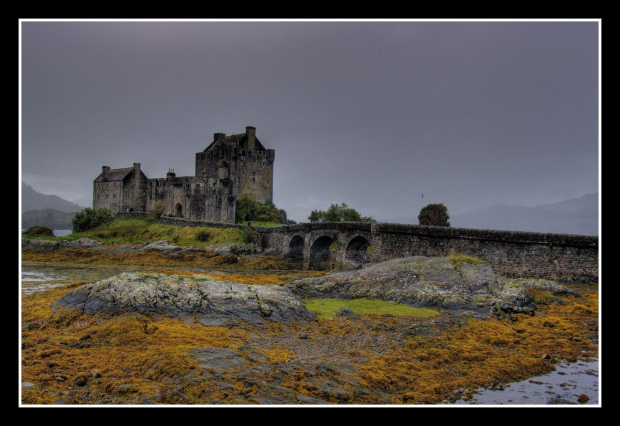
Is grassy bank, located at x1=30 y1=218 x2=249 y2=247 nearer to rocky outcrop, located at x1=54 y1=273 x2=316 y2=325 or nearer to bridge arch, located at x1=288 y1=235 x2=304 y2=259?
bridge arch, located at x1=288 y1=235 x2=304 y2=259

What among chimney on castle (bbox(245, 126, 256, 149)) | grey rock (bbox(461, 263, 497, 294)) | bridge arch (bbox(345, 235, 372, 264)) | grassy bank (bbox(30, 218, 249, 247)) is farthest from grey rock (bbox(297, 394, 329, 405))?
chimney on castle (bbox(245, 126, 256, 149))

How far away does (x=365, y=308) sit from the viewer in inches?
758

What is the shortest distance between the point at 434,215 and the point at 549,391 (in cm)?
4300

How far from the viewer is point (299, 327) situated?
15961mm

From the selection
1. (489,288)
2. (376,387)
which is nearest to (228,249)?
(489,288)

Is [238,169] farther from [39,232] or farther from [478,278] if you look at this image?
[478,278]

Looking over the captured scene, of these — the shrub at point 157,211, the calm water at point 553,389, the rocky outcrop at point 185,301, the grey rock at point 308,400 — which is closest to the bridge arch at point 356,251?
the rocky outcrop at point 185,301

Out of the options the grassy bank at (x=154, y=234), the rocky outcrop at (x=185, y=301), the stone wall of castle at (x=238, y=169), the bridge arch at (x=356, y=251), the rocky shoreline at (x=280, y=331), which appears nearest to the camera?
the rocky shoreline at (x=280, y=331)

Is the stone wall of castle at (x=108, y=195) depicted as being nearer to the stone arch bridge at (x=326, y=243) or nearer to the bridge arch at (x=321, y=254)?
the stone arch bridge at (x=326, y=243)

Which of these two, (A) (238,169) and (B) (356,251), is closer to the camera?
(B) (356,251)

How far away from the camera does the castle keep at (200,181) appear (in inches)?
2363

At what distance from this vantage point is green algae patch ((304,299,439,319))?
59.2 feet

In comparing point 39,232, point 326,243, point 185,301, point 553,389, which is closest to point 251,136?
point 39,232

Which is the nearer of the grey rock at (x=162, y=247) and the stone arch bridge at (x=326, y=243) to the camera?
the stone arch bridge at (x=326, y=243)
